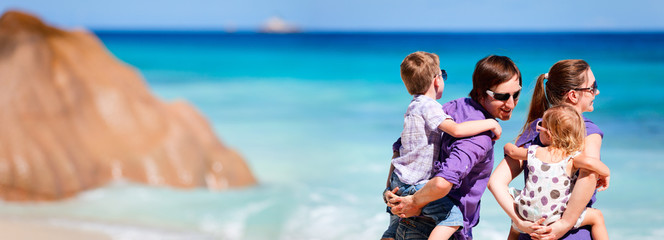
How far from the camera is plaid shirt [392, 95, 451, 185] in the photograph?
2.59 meters

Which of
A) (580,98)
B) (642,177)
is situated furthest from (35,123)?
(642,177)

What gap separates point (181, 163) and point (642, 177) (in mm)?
5436

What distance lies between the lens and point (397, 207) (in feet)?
8.60

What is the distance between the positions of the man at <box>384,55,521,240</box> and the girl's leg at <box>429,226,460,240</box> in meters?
0.09

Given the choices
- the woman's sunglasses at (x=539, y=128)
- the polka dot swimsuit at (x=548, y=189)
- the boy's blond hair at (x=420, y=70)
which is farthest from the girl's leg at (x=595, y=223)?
the boy's blond hair at (x=420, y=70)

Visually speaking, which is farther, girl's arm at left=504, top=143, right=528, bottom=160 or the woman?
girl's arm at left=504, top=143, right=528, bottom=160

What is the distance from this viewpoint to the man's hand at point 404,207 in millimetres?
2576

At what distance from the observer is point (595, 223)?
2.52 m

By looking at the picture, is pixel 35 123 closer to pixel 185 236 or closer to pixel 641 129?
pixel 185 236

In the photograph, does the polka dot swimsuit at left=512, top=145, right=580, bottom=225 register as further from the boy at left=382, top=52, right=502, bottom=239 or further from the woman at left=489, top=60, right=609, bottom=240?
the boy at left=382, top=52, right=502, bottom=239

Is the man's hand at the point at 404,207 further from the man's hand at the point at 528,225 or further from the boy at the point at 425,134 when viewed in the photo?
the man's hand at the point at 528,225

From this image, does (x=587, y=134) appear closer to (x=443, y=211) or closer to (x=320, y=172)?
(x=443, y=211)

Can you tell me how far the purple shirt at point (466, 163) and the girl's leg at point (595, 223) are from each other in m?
0.40

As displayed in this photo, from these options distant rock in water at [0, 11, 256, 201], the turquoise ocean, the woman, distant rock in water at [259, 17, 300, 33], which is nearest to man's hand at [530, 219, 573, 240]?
the woman
